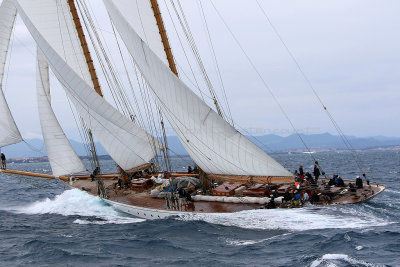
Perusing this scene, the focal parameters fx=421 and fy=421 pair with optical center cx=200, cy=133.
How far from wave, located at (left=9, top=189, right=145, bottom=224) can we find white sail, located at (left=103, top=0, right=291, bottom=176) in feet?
20.8

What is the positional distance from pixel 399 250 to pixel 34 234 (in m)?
19.4

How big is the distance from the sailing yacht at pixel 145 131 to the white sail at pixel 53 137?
0.08m

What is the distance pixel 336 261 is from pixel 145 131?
18.1 metres

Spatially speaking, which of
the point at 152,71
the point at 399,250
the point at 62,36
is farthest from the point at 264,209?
the point at 62,36

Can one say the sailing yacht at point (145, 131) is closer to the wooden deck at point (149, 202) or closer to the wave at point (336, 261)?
the wooden deck at point (149, 202)

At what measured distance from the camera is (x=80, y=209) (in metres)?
32.9

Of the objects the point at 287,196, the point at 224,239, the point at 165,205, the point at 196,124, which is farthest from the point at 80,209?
the point at 287,196

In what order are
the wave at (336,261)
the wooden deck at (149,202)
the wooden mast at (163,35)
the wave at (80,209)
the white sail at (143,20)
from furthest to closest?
the wave at (80,209), the wooden mast at (163,35), the white sail at (143,20), the wooden deck at (149,202), the wave at (336,261)

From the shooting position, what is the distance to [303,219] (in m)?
21.9

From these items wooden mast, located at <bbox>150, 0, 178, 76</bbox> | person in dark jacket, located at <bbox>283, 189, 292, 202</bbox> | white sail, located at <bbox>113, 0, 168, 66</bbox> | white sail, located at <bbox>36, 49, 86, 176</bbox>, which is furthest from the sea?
white sail, located at <bbox>113, 0, 168, 66</bbox>

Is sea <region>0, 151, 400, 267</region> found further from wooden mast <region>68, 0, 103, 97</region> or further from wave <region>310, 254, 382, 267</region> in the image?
wooden mast <region>68, 0, 103, 97</region>

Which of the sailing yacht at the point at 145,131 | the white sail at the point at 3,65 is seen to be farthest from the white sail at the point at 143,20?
the white sail at the point at 3,65

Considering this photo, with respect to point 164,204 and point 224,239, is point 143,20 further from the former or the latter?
point 224,239

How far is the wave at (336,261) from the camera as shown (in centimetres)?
1557
